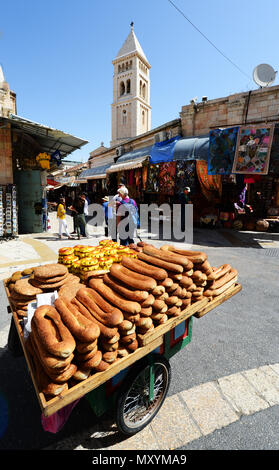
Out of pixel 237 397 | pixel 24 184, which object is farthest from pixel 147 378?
pixel 24 184

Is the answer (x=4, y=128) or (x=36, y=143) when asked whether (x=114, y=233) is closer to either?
(x=4, y=128)

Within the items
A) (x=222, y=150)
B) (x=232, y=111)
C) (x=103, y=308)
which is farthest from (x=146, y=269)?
(x=232, y=111)

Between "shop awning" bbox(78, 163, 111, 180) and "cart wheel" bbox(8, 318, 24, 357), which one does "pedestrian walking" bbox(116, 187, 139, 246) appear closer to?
"cart wheel" bbox(8, 318, 24, 357)

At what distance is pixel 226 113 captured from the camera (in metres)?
13.2

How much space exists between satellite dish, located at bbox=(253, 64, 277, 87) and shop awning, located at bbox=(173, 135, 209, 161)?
12.7 ft

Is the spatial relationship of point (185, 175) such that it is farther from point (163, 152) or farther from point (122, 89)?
point (122, 89)

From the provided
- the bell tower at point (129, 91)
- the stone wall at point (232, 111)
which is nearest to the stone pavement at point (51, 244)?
the stone wall at point (232, 111)

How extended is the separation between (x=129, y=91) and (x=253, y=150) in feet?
203

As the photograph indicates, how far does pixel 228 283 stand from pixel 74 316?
215cm

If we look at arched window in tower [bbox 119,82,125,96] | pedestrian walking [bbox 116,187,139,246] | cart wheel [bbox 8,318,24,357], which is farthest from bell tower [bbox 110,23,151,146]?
cart wheel [bbox 8,318,24,357]

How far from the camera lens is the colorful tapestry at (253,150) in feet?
32.2

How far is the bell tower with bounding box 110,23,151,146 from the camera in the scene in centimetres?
5803

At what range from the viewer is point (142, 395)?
89.4 inches

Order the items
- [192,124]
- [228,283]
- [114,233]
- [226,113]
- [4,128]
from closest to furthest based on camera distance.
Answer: [228,283], [114,233], [4,128], [226,113], [192,124]
